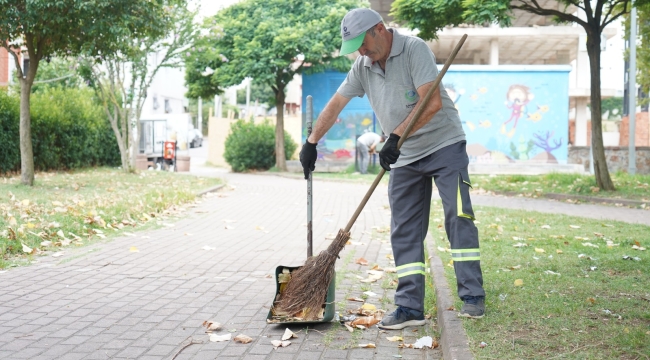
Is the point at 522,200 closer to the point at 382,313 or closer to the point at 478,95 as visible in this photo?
the point at 382,313

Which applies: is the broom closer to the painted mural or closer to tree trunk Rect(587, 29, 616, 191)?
tree trunk Rect(587, 29, 616, 191)

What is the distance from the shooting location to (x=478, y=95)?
91.5 ft

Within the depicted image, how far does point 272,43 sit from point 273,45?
0.25m

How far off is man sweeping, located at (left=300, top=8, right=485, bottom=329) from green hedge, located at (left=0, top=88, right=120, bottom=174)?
15.7 m

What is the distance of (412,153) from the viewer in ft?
14.9

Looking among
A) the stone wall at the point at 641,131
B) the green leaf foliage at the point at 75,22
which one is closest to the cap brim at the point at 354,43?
the green leaf foliage at the point at 75,22

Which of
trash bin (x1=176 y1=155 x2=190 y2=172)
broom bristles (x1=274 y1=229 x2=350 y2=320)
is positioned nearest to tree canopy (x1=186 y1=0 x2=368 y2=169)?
trash bin (x1=176 y1=155 x2=190 y2=172)

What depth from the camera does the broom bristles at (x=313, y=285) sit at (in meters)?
4.54

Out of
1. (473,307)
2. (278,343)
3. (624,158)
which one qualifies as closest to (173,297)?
(278,343)

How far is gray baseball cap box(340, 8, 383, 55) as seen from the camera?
4.25 meters

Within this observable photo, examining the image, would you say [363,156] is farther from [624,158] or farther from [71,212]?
[71,212]

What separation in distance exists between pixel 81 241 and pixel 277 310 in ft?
13.4

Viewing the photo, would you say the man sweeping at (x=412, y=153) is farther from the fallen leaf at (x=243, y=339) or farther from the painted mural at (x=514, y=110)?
the painted mural at (x=514, y=110)

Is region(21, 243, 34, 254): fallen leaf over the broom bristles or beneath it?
beneath
